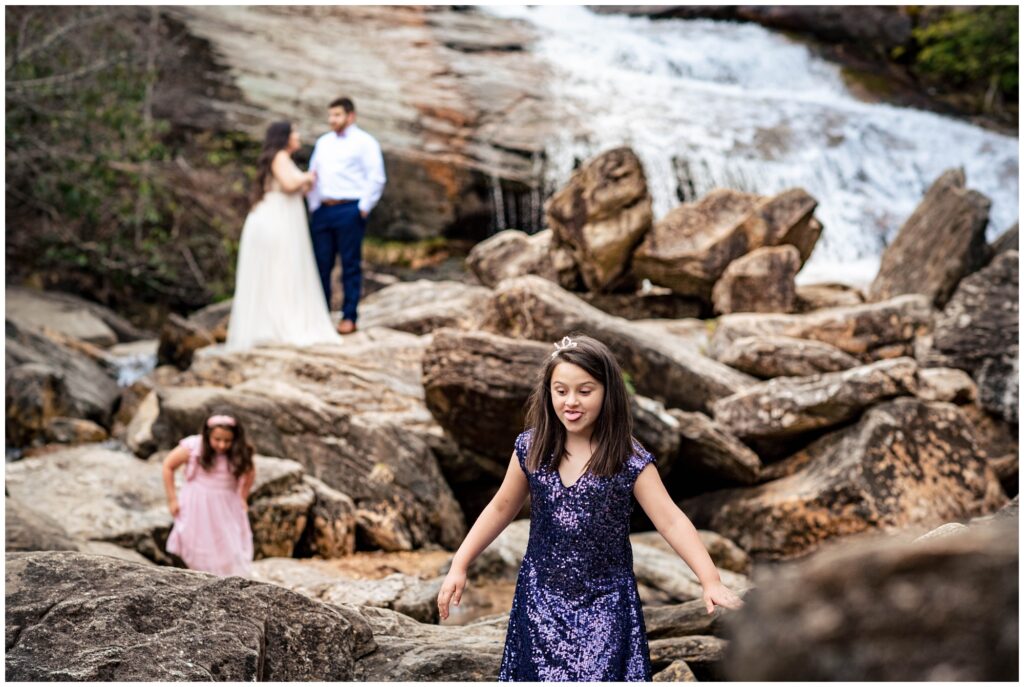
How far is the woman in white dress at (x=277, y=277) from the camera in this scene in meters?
9.18

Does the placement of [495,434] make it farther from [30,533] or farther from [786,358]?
[30,533]

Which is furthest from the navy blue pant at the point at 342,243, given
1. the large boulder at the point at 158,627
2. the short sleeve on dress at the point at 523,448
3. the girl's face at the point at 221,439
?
→ the short sleeve on dress at the point at 523,448

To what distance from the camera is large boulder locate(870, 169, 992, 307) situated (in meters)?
10.4

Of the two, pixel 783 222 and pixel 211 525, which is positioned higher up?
pixel 783 222

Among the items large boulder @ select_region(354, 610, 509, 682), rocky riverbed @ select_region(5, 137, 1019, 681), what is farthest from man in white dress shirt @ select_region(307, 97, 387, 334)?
large boulder @ select_region(354, 610, 509, 682)

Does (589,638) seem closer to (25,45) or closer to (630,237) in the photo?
(630,237)

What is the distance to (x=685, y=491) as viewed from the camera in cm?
788

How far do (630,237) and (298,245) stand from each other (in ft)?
12.4

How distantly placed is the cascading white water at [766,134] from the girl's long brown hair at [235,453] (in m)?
9.35

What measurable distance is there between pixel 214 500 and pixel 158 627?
2810mm

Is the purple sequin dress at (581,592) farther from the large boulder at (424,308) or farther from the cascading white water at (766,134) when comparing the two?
the cascading white water at (766,134)

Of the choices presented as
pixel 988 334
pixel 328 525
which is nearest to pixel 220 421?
pixel 328 525

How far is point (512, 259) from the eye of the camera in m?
11.9

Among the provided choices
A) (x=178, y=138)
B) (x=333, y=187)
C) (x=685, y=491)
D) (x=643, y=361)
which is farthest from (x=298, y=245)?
(x=178, y=138)
